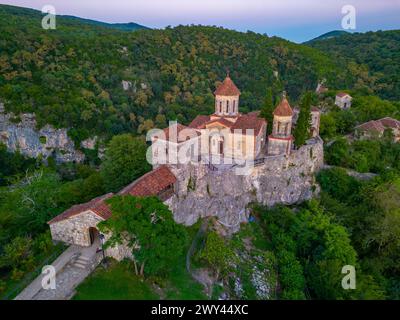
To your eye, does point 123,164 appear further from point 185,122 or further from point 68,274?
point 185,122

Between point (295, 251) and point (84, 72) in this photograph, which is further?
point (84, 72)

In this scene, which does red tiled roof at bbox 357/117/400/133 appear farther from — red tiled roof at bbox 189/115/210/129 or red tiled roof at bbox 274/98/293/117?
red tiled roof at bbox 189/115/210/129

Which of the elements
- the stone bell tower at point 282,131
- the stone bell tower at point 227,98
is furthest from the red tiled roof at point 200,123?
the stone bell tower at point 282,131

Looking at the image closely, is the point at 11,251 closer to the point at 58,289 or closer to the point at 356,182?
the point at 58,289

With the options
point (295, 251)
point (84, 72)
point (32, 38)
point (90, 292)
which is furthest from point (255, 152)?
point (32, 38)

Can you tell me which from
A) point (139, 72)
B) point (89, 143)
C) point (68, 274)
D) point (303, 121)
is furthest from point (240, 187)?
point (139, 72)
